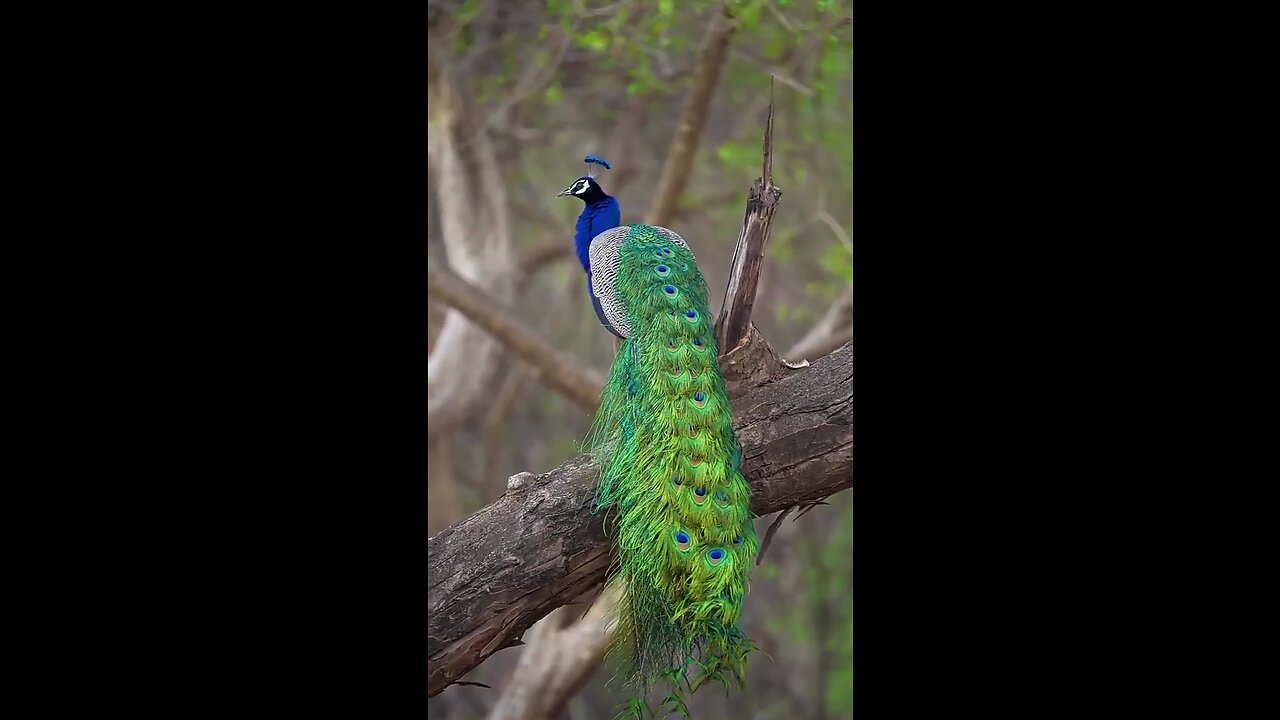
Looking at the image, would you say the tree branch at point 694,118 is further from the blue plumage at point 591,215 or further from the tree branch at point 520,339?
the blue plumage at point 591,215

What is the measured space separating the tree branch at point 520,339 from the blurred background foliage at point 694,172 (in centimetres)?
32

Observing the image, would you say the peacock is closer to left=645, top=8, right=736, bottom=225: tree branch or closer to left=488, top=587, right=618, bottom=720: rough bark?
left=488, top=587, right=618, bottom=720: rough bark

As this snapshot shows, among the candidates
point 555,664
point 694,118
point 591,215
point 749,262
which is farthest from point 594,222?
point 555,664

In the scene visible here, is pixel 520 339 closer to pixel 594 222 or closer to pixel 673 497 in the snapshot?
pixel 594 222

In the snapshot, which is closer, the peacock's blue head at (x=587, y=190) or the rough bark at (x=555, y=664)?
the peacock's blue head at (x=587, y=190)

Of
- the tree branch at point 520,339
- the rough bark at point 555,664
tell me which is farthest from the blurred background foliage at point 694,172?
the rough bark at point 555,664

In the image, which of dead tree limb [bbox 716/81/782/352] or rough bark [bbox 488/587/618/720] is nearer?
dead tree limb [bbox 716/81/782/352]

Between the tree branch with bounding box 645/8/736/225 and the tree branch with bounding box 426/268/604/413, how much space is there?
34.0 inches

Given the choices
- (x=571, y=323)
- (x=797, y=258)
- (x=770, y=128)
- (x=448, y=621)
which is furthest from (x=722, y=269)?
(x=448, y=621)

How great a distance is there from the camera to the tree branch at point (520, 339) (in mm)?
5785

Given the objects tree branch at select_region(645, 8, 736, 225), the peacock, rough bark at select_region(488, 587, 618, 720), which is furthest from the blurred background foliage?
the peacock

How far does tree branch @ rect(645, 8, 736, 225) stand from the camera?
5449mm

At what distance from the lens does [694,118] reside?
18.8 ft

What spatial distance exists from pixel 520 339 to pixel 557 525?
2588mm
